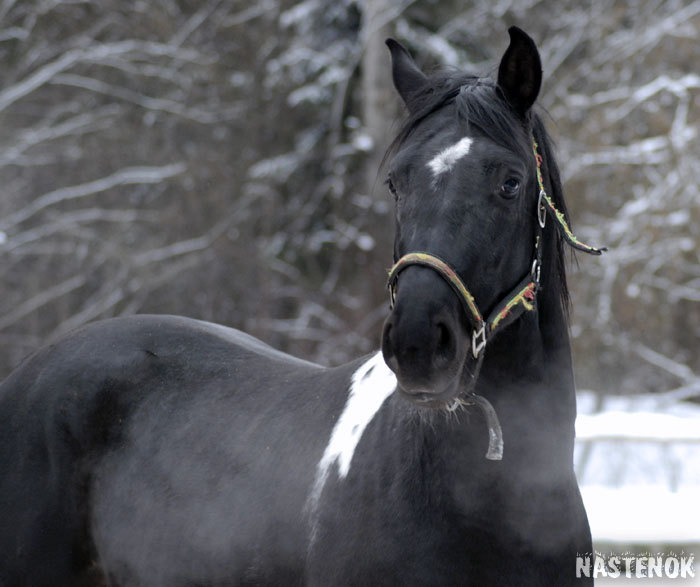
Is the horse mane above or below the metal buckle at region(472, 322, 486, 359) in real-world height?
above

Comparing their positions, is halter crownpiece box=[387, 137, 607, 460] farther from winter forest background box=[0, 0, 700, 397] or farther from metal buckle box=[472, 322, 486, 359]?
winter forest background box=[0, 0, 700, 397]

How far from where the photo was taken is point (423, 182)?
2.35 meters

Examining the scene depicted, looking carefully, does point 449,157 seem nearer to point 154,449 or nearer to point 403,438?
point 403,438

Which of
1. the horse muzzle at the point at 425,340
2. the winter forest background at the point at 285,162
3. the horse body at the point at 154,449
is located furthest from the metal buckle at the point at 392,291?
the winter forest background at the point at 285,162

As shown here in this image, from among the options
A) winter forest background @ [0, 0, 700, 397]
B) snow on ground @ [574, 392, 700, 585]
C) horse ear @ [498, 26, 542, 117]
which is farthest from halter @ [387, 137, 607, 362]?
winter forest background @ [0, 0, 700, 397]

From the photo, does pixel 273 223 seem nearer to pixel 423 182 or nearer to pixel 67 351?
pixel 67 351

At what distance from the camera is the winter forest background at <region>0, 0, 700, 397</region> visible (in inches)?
531

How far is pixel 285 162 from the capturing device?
585 inches

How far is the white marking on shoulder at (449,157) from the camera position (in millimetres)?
2342

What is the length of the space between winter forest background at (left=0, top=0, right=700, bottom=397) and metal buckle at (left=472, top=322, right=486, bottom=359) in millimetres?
10236

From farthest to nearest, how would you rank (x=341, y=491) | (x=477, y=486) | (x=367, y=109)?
(x=367, y=109), (x=341, y=491), (x=477, y=486)

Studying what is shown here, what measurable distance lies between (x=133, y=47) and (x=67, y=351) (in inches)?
479

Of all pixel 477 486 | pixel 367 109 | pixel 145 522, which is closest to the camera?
pixel 477 486

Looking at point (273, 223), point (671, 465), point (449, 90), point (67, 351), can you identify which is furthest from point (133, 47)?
point (449, 90)
